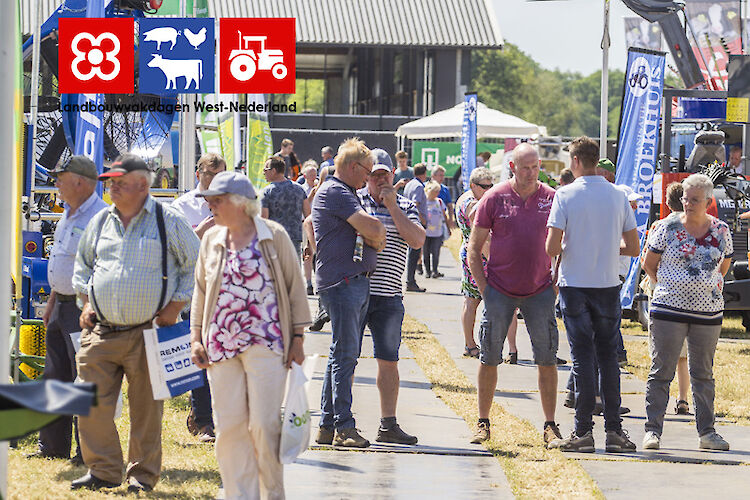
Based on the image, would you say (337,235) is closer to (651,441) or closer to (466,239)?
(651,441)

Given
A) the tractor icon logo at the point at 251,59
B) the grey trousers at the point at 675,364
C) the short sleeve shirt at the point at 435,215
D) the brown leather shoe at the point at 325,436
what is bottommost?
the brown leather shoe at the point at 325,436

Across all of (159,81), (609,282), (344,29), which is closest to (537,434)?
(609,282)

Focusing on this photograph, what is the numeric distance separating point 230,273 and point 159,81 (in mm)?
6882

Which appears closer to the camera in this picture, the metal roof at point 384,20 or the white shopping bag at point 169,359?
the white shopping bag at point 169,359

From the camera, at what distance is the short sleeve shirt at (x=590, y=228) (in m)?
7.76

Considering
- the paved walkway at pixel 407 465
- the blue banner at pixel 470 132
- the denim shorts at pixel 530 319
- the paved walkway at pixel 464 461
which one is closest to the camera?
the paved walkway at pixel 407 465

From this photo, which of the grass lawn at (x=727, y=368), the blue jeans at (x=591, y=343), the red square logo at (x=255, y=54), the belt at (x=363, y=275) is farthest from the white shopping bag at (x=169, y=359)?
the red square logo at (x=255, y=54)

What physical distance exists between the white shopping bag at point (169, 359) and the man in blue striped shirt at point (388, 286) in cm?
169

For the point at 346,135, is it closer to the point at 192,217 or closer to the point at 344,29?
the point at 344,29

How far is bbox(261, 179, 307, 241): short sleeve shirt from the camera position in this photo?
43.9 feet

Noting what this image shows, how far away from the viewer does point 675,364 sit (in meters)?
8.13

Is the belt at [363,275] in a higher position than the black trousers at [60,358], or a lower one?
higher

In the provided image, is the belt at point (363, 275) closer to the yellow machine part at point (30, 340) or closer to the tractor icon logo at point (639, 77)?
the yellow machine part at point (30, 340)

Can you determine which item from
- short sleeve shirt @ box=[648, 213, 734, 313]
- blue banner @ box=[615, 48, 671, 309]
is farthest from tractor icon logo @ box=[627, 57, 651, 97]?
short sleeve shirt @ box=[648, 213, 734, 313]
